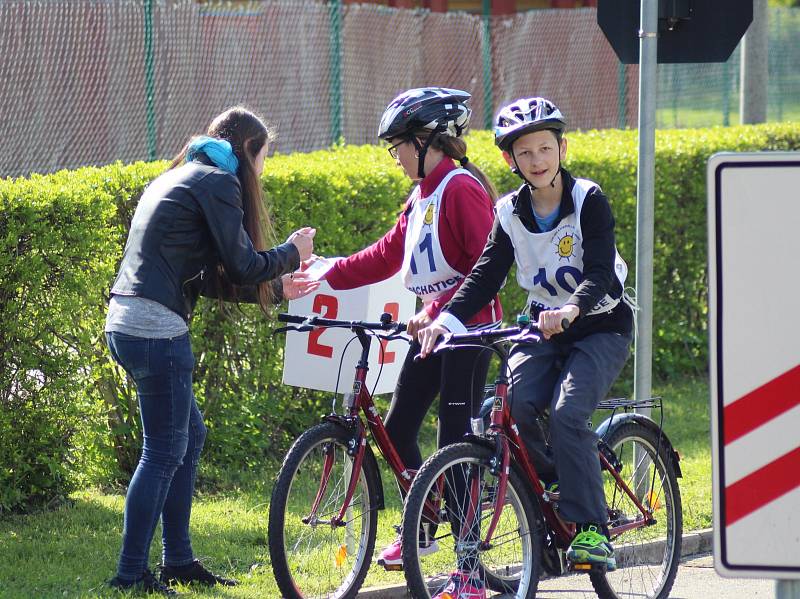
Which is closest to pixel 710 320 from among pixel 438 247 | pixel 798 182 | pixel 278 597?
pixel 798 182

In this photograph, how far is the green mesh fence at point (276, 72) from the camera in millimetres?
9859

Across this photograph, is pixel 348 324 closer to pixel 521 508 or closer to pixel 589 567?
pixel 521 508

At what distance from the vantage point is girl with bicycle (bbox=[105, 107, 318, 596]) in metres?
4.99

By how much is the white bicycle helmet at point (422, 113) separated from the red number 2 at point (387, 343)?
0.87 m

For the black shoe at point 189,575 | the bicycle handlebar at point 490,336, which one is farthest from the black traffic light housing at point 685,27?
the black shoe at point 189,575

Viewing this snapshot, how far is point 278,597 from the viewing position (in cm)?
523

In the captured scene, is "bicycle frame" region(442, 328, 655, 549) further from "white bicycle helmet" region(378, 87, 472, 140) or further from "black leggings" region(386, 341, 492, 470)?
"white bicycle helmet" region(378, 87, 472, 140)

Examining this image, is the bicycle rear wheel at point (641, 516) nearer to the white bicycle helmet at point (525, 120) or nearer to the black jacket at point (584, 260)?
the black jacket at point (584, 260)

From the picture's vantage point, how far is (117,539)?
19.5 ft

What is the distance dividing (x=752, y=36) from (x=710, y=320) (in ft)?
37.9

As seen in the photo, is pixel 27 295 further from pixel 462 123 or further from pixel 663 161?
pixel 663 161

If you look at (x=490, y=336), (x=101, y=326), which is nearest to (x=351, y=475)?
(x=490, y=336)

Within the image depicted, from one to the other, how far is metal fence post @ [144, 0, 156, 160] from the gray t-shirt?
577cm

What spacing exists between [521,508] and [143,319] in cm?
161
